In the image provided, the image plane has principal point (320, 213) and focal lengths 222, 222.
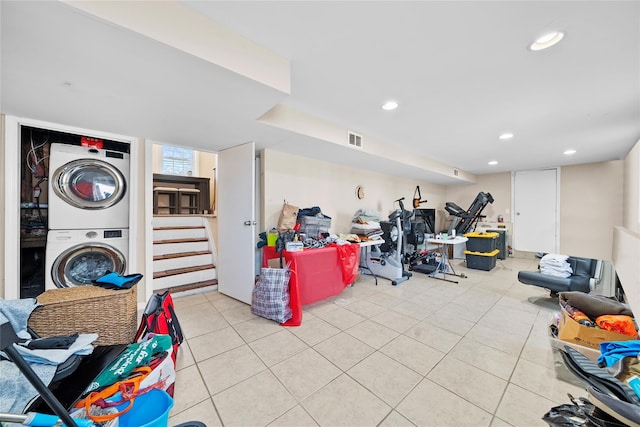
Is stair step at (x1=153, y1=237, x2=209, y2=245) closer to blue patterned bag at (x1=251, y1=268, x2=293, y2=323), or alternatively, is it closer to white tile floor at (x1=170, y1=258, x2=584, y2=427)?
white tile floor at (x1=170, y1=258, x2=584, y2=427)

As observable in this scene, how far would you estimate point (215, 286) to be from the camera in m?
3.54

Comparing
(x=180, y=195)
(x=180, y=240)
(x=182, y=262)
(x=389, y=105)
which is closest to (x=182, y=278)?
(x=182, y=262)

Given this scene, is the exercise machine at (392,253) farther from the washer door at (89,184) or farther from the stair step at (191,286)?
the washer door at (89,184)

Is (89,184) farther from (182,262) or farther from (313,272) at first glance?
(313,272)

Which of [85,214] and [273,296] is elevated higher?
[85,214]

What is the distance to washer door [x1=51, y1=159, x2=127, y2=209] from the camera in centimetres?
244

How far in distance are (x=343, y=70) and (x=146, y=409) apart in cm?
263

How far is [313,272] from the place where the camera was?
284cm

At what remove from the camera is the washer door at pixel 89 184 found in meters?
2.44

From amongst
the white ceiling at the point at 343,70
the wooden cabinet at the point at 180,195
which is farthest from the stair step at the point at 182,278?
the wooden cabinet at the point at 180,195

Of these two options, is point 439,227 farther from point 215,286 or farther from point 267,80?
point 267,80

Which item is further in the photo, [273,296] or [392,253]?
[392,253]

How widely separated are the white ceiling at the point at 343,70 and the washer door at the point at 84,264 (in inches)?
54.5

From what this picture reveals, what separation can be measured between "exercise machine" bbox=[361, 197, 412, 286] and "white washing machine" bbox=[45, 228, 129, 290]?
3789 mm
